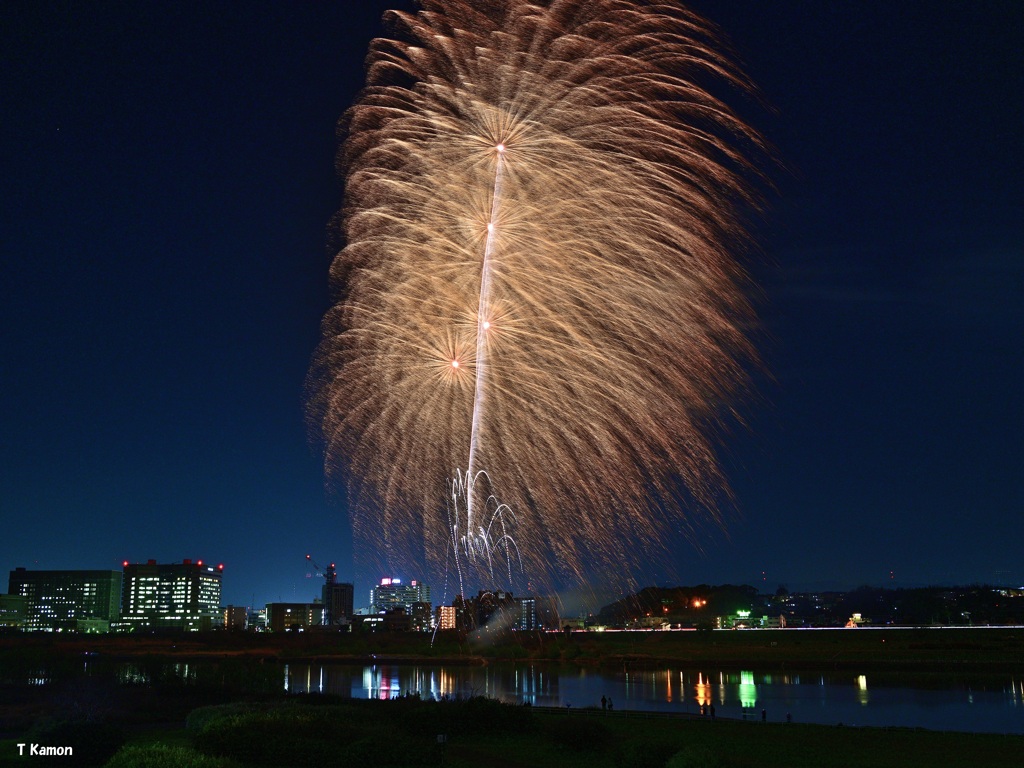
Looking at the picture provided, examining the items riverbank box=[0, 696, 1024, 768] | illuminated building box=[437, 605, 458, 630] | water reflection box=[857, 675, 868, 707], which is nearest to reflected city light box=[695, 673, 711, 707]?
water reflection box=[857, 675, 868, 707]

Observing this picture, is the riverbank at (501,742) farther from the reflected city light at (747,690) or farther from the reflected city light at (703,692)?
the reflected city light at (747,690)

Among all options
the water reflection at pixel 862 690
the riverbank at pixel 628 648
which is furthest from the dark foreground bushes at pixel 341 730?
the riverbank at pixel 628 648

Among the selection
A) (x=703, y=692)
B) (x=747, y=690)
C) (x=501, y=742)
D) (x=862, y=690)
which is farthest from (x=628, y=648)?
(x=501, y=742)

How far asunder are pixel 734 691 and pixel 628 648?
137 ft

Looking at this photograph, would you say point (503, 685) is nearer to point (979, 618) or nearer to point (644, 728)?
point (644, 728)

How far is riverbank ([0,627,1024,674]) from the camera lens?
78125mm

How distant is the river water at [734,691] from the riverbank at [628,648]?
6.76 metres

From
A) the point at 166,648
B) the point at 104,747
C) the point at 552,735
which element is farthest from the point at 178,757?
the point at 166,648

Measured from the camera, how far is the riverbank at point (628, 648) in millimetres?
78125

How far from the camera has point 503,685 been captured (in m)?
61.2

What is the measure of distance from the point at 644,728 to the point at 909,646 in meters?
67.2

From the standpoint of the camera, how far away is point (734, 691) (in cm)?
5550

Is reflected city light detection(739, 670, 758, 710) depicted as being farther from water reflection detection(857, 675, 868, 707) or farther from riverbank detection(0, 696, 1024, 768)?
riverbank detection(0, 696, 1024, 768)

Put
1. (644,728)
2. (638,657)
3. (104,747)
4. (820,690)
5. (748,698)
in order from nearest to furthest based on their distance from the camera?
(104,747) < (644,728) < (748,698) < (820,690) < (638,657)
